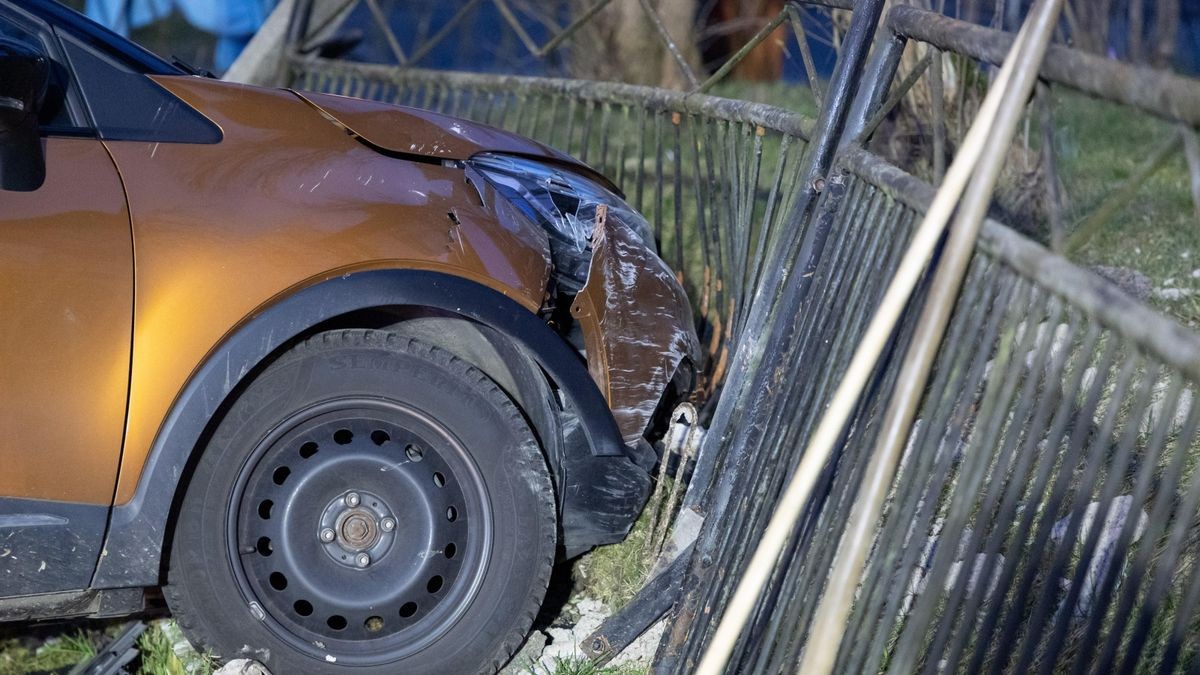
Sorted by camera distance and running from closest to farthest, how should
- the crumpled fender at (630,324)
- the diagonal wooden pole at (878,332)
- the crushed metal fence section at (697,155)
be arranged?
the diagonal wooden pole at (878,332)
the crumpled fender at (630,324)
the crushed metal fence section at (697,155)

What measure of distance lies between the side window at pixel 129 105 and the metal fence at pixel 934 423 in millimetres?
1521

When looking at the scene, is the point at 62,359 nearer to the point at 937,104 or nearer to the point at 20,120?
the point at 20,120

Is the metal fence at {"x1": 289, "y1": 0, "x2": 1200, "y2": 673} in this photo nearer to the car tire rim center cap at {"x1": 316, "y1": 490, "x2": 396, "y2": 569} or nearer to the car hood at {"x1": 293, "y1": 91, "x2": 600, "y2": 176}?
the car tire rim center cap at {"x1": 316, "y1": 490, "x2": 396, "y2": 569}

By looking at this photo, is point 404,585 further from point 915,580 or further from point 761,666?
point 915,580

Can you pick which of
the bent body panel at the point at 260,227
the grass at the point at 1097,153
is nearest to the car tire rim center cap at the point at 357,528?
the bent body panel at the point at 260,227

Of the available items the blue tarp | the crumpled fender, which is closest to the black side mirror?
the crumpled fender

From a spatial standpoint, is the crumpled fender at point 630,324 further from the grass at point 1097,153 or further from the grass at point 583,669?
the grass at point 1097,153

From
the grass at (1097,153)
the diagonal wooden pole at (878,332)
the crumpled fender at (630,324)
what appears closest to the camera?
the diagonal wooden pole at (878,332)

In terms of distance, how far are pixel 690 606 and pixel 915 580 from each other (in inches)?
24.8

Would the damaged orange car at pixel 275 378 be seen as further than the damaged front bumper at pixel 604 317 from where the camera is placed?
No

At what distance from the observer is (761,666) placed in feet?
7.72

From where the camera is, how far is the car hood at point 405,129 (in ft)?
10.2

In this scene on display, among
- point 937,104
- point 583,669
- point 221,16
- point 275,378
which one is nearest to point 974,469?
point 937,104

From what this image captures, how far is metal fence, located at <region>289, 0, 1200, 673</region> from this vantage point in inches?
58.5
